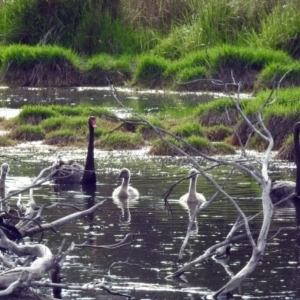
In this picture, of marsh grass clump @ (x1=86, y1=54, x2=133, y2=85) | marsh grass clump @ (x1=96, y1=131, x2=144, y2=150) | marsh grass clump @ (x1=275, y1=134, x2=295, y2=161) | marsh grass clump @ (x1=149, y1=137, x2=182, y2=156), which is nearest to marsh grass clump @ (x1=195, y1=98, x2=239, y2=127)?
marsh grass clump @ (x1=96, y1=131, x2=144, y2=150)

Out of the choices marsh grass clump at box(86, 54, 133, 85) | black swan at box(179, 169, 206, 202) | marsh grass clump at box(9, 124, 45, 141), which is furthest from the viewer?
marsh grass clump at box(86, 54, 133, 85)

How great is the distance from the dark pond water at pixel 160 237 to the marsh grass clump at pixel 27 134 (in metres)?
2.35

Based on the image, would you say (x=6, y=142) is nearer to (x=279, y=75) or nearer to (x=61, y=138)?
(x=61, y=138)

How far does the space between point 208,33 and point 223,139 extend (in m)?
7.89

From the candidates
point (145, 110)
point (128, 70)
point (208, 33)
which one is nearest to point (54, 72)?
point (128, 70)

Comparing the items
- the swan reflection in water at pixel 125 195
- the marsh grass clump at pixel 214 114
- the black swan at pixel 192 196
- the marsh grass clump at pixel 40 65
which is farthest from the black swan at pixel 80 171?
the marsh grass clump at pixel 40 65

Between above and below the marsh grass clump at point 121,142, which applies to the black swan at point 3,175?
above

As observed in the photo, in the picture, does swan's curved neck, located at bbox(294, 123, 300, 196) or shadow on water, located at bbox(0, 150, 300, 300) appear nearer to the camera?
shadow on water, located at bbox(0, 150, 300, 300)

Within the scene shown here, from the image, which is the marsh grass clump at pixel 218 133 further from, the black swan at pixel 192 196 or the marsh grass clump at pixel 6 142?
the black swan at pixel 192 196

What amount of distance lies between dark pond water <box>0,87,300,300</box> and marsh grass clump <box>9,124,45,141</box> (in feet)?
7.72

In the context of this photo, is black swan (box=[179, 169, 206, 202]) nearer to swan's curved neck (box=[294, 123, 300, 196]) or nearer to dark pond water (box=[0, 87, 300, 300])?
dark pond water (box=[0, 87, 300, 300])

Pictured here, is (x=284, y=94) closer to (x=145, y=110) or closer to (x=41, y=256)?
(x=145, y=110)

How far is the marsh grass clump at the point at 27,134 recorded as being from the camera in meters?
19.2

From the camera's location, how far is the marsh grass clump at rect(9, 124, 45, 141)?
19.2 metres
